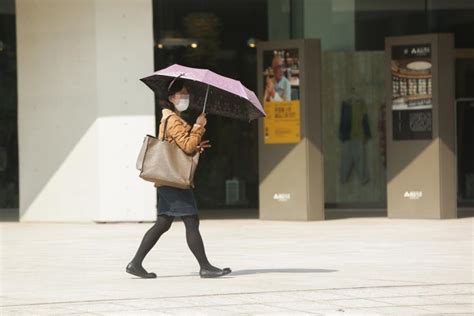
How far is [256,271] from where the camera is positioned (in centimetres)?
1179

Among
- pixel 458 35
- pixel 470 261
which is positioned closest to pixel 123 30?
pixel 458 35

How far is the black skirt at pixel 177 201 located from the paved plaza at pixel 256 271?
0.63 m

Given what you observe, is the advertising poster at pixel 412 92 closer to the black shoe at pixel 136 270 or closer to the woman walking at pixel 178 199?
the woman walking at pixel 178 199

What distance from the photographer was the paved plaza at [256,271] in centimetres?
920

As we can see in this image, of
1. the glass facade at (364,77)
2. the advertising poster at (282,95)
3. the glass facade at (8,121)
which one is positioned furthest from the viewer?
the glass facade at (8,121)

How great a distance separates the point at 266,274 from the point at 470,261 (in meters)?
2.29

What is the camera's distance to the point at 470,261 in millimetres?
12383

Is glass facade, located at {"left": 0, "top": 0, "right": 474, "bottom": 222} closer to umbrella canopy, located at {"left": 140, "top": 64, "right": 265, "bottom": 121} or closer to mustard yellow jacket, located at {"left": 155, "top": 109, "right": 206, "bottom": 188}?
umbrella canopy, located at {"left": 140, "top": 64, "right": 265, "bottom": 121}

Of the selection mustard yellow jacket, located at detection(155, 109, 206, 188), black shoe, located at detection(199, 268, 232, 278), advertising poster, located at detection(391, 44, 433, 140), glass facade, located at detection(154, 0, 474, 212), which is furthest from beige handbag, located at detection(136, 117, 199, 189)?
glass facade, located at detection(154, 0, 474, 212)

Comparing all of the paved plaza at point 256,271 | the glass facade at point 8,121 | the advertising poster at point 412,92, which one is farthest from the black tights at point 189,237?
the glass facade at point 8,121

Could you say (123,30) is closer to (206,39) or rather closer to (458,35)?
(206,39)

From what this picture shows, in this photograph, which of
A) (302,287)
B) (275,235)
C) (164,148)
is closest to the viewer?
(302,287)

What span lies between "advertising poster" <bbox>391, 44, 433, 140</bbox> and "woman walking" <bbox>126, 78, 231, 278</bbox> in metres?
8.87

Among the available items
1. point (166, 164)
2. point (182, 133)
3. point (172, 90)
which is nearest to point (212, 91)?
point (172, 90)
